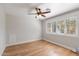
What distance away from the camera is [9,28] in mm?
1335

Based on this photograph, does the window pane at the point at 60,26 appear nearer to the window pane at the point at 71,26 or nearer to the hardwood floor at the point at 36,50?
the window pane at the point at 71,26

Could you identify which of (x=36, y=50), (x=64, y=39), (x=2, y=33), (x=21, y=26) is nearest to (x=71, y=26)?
(x=64, y=39)

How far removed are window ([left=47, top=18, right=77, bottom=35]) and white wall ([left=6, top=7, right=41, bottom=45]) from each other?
0.27 meters

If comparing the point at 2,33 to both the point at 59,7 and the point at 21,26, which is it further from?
the point at 59,7

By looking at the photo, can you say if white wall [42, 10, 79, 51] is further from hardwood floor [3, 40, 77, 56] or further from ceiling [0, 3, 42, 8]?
ceiling [0, 3, 42, 8]

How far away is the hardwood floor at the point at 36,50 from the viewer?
132 centimetres

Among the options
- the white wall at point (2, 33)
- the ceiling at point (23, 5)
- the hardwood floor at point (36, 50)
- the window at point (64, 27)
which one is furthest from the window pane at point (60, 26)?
the white wall at point (2, 33)

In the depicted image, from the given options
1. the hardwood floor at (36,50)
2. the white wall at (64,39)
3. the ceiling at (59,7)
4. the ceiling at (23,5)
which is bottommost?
the hardwood floor at (36,50)

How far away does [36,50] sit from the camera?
1382mm

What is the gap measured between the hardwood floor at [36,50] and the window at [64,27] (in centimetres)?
29

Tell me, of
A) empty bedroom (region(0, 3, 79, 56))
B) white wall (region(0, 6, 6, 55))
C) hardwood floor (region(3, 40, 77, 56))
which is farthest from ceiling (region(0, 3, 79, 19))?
hardwood floor (region(3, 40, 77, 56))

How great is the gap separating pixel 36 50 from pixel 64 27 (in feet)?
2.15

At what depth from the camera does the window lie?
1.30 m

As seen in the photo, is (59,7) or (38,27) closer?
(59,7)
